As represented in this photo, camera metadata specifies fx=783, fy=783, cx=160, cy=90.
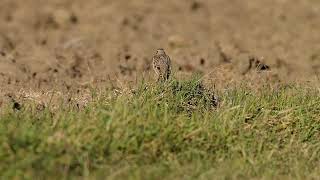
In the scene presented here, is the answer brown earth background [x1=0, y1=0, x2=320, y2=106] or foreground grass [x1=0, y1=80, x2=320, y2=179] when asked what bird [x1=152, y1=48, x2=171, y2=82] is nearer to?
foreground grass [x1=0, y1=80, x2=320, y2=179]

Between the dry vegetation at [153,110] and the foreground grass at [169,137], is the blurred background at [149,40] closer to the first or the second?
the dry vegetation at [153,110]

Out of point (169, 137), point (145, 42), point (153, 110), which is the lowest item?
point (169, 137)

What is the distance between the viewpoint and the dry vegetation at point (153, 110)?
559cm

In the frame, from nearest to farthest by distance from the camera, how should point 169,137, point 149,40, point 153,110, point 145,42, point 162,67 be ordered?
1. point 169,137
2. point 153,110
3. point 162,67
4. point 145,42
5. point 149,40

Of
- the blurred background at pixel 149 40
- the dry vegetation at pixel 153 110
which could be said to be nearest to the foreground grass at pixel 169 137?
the dry vegetation at pixel 153 110

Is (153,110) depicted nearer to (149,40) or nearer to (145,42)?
(145,42)

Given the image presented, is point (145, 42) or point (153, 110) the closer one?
point (153, 110)

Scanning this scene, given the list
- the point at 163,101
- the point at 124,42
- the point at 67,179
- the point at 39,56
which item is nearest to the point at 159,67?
the point at 163,101

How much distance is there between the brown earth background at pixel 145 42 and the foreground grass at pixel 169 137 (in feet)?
2.49

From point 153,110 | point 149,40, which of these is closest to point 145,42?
point 149,40

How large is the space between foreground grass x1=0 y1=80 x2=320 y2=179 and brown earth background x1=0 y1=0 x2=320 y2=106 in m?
0.76

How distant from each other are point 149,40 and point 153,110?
5.42 metres

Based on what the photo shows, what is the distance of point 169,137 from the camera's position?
601cm

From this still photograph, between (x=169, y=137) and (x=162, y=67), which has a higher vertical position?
(x=162, y=67)
